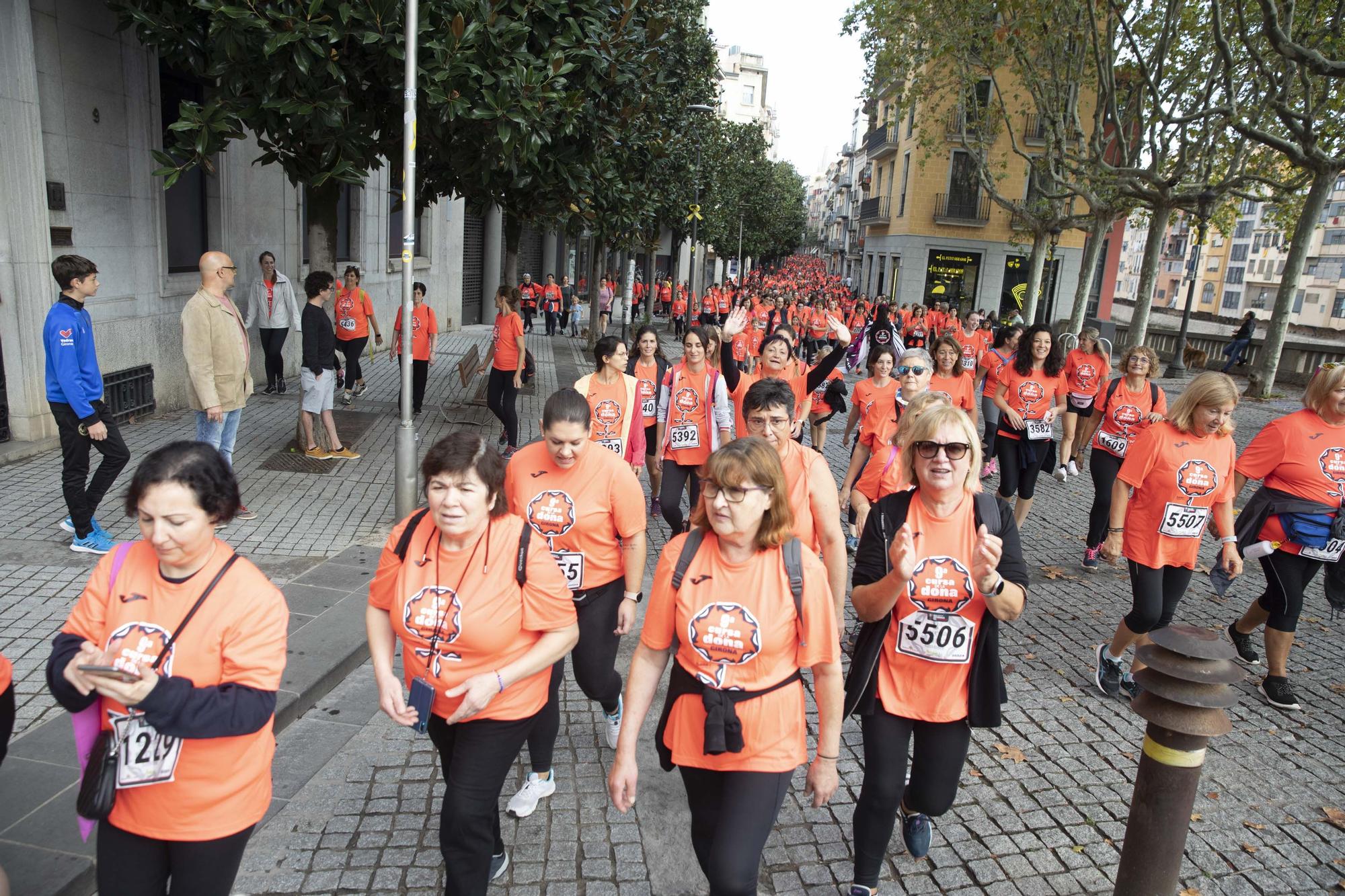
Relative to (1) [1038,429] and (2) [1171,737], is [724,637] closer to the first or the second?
(2) [1171,737]

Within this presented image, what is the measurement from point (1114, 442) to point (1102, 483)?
39cm

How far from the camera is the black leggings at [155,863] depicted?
2496mm

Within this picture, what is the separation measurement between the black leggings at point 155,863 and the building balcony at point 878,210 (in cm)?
4911

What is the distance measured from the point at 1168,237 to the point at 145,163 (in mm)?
111806

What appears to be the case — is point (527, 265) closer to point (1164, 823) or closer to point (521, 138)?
point (521, 138)

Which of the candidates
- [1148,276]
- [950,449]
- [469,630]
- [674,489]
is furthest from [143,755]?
[1148,276]

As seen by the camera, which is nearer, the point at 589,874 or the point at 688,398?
the point at 589,874

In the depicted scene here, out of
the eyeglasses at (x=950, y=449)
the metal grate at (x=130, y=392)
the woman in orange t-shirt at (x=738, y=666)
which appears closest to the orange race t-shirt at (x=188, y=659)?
the woman in orange t-shirt at (x=738, y=666)

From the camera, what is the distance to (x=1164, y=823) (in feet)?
10.5

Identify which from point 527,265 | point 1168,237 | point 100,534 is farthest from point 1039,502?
point 1168,237

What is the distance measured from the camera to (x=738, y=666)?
2.86m

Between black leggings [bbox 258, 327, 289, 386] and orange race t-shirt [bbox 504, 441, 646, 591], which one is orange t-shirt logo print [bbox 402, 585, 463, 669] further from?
black leggings [bbox 258, 327, 289, 386]

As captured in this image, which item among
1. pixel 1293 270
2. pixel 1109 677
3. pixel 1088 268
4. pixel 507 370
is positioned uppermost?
pixel 1293 270

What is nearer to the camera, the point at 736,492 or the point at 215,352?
the point at 736,492
